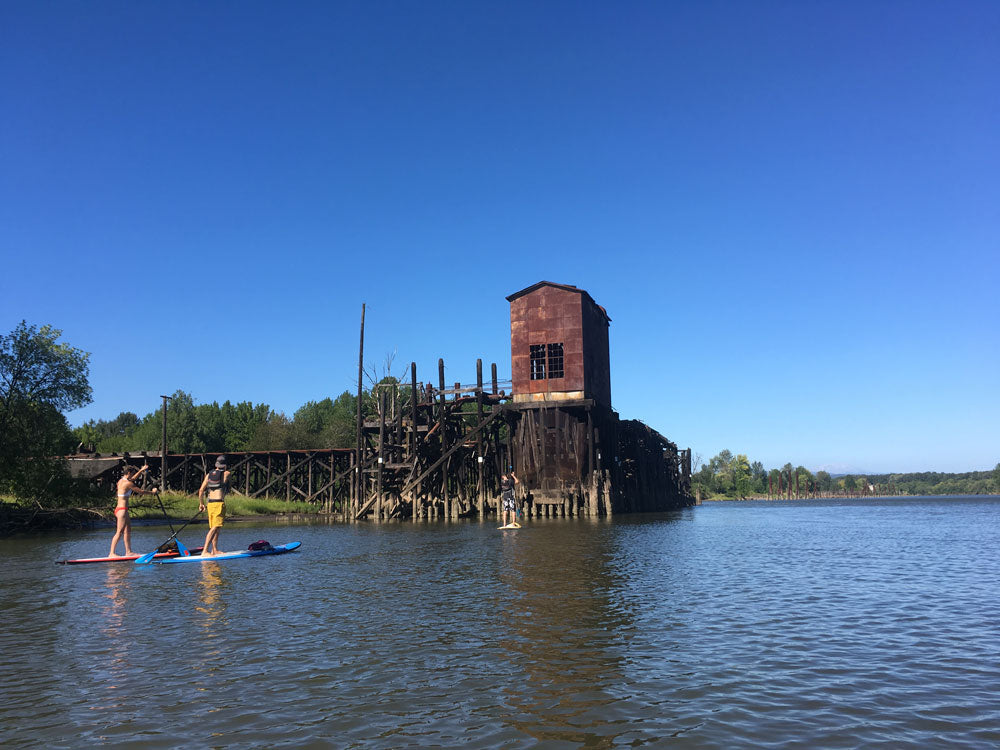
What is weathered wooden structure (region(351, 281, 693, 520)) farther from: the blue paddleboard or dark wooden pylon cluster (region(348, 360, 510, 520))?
the blue paddleboard

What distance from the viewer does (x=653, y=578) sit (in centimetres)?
1410

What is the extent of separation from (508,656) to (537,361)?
100 feet

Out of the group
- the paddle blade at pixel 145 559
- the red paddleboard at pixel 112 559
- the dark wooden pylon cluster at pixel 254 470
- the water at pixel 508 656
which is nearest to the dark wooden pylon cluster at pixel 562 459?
the dark wooden pylon cluster at pixel 254 470

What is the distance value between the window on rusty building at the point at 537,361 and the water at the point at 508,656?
72.3ft

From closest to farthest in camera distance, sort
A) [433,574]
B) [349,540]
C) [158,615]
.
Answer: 1. [158,615]
2. [433,574]
3. [349,540]

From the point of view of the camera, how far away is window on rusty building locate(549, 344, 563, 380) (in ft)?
123

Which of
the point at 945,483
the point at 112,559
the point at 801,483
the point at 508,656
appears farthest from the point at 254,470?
the point at 945,483

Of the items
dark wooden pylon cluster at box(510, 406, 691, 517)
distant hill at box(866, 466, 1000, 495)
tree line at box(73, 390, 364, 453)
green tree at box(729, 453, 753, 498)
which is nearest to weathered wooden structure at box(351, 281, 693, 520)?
dark wooden pylon cluster at box(510, 406, 691, 517)

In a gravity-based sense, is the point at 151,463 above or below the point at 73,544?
above

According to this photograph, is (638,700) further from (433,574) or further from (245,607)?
(433,574)

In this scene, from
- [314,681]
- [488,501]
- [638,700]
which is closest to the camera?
[638,700]

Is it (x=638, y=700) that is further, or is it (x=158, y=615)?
(x=158, y=615)

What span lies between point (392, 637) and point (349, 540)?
57.0ft

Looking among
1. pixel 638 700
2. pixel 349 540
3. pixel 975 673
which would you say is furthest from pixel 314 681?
pixel 349 540
